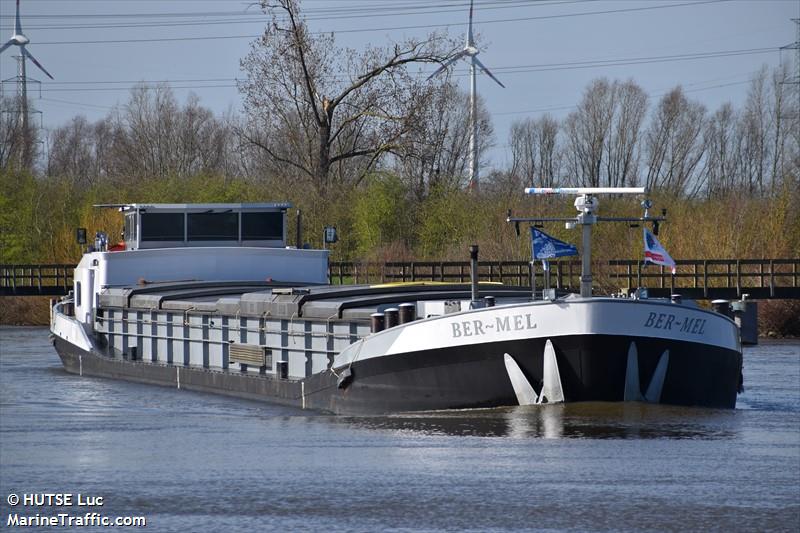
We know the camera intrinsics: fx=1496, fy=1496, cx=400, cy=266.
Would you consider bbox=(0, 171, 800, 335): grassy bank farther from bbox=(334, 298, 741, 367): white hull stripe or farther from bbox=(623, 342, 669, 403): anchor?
bbox=(623, 342, 669, 403): anchor

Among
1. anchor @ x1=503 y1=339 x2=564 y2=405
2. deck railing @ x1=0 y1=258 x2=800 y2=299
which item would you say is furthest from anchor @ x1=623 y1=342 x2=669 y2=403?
deck railing @ x1=0 y1=258 x2=800 y2=299

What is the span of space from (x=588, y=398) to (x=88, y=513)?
7296 mm

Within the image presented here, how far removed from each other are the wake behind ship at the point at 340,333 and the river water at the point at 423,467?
467mm

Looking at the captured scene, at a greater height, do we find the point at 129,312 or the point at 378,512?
the point at 129,312

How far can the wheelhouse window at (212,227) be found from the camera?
31.4 metres

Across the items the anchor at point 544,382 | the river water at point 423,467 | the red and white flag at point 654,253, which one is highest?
the red and white flag at point 654,253

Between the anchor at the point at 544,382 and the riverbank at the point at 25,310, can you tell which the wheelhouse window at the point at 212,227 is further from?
the riverbank at the point at 25,310

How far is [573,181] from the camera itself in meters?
88.1

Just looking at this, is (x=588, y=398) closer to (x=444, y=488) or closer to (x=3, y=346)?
(x=444, y=488)

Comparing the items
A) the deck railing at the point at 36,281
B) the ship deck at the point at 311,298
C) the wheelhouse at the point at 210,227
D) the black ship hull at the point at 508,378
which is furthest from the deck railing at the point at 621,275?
the black ship hull at the point at 508,378

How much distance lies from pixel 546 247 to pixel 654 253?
4.62 ft

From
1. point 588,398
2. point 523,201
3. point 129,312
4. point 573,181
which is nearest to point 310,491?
point 588,398

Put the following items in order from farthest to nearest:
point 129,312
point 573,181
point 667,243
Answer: point 573,181 < point 667,243 < point 129,312

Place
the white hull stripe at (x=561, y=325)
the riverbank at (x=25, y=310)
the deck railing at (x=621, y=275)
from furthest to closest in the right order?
the riverbank at (x=25, y=310), the deck railing at (x=621, y=275), the white hull stripe at (x=561, y=325)
